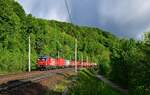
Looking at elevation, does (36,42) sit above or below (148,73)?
above

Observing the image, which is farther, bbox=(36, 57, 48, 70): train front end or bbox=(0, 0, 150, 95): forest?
bbox=(36, 57, 48, 70): train front end

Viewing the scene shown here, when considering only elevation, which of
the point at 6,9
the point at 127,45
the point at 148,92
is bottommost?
the point at 148,92

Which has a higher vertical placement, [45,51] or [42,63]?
[45,51]

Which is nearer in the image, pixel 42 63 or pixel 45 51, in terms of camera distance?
pixel 42 63

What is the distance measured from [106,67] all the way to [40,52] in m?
19.5

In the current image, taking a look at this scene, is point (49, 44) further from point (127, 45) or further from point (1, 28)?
point (127, 45)

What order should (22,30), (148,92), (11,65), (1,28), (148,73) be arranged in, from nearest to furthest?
(148,92) < (148,73) < (11,65) < (1,28) < (22,30)

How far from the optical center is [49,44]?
139m

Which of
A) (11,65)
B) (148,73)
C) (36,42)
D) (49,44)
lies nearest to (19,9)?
(36,42)

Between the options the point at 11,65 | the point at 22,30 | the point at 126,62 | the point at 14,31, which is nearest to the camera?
the point at 126,62

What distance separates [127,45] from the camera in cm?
7031

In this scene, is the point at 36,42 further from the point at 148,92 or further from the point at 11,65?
the point at 148,92

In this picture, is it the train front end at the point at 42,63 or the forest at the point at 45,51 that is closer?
the forest at the point at 45,51

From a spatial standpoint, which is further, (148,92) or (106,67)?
(106,67)
